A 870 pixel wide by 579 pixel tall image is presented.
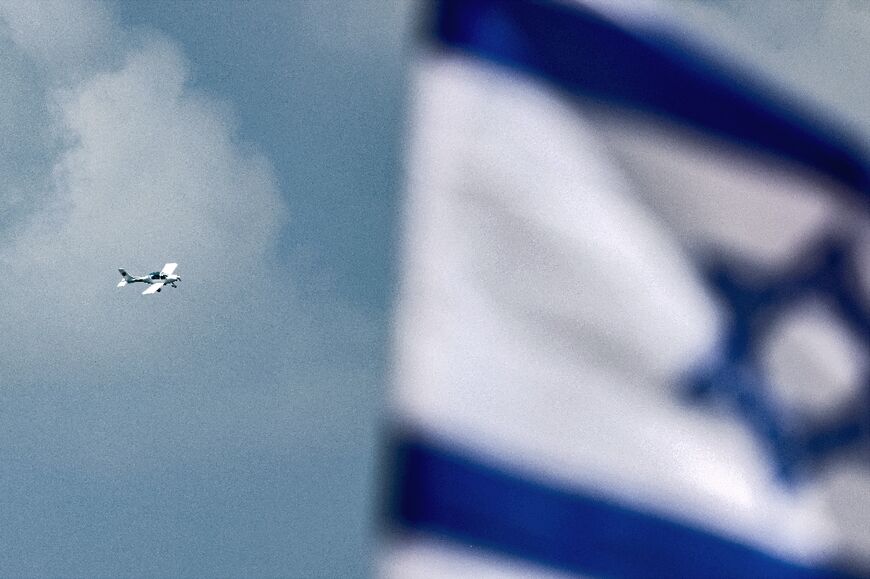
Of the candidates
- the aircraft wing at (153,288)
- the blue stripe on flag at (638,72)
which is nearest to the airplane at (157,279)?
the aircraft wing at (153,288)

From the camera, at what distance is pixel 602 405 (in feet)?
23.2

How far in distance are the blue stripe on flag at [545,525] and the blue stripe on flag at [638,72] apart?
2.11 metres

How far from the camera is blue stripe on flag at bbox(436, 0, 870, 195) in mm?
6809

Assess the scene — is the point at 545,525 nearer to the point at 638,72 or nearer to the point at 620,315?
the point at 620,315

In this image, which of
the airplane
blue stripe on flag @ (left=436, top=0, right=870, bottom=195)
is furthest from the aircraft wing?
blue stripe on flag @ (left=436, top=0, right=870, bottom=195)

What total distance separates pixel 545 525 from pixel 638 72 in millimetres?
2657

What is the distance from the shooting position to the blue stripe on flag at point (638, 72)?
681 centimetres

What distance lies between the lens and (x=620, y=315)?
7297 mm

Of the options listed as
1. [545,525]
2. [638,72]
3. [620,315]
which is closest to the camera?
[545,525]

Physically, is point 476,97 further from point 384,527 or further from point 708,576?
point 708,576

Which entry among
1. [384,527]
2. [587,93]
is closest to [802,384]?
[587,93]

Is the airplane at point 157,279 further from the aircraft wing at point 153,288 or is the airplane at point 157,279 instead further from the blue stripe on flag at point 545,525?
the blue stripe on flag at point 545,525

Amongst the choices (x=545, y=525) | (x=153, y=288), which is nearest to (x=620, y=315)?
(x=545, y=525)

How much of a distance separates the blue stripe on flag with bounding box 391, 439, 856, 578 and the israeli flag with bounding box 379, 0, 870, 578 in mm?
12
